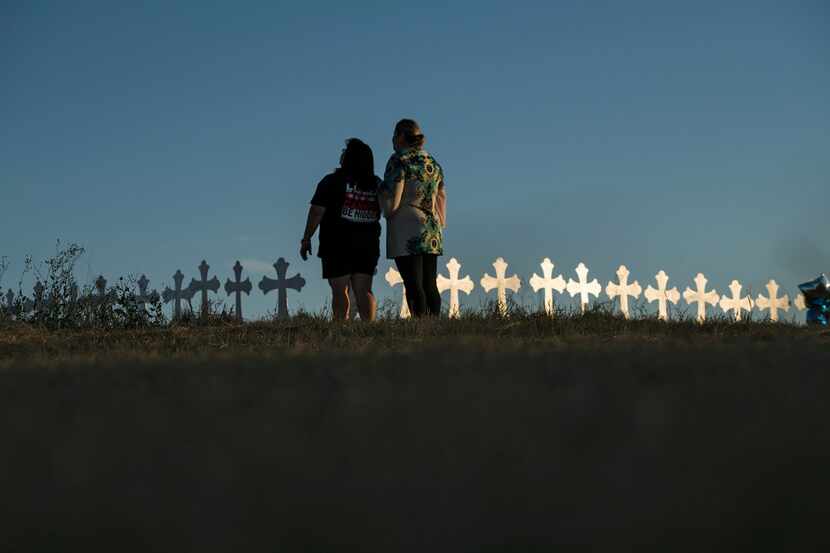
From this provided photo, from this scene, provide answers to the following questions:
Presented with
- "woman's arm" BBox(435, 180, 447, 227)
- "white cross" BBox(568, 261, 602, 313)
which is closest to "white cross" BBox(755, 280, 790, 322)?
"white cross" BBox(568, 261, 602, 313)

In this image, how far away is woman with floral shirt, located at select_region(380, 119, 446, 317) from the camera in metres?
6.81

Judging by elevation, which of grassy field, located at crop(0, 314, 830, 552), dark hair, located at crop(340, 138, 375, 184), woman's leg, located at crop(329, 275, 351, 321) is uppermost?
dark hair, located at crop(340, 138, 375, 184)

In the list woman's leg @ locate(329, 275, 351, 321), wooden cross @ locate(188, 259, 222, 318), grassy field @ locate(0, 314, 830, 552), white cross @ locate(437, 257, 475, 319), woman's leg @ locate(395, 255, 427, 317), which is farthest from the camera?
wooden cross @ locate(188, 259, 222, 318)

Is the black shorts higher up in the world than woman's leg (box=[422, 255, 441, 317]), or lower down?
higher up

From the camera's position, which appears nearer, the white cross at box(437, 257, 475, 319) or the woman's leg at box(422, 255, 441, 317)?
the woman's leg at box(422, 255, 441, 317)

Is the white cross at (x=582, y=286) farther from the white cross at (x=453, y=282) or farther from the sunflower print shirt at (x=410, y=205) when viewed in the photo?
the sunflower print shirt at (x=410, y=205)

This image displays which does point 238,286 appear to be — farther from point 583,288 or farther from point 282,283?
point 583,288

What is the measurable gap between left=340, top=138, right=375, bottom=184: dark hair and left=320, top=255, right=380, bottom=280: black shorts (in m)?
0.67

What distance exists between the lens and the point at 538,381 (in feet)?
5.52

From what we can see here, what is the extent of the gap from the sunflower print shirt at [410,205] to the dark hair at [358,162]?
213 mm

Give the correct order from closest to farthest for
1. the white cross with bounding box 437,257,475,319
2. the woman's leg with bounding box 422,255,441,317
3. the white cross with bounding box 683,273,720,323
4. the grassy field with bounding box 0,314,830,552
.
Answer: the grassy field with bounding box 0,314,830,552 → the woman's leg with bounding box 422,255,441,317 → the white cross with bounding box 437,257,475,319 → the white cross with bounding box 683,273,720,323

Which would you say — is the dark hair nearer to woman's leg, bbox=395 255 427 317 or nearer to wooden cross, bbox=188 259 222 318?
woman's leg, bbox=395 255 427 317

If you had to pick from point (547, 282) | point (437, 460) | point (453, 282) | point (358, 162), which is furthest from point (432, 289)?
point (547, 282)

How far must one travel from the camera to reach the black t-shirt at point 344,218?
698 cm
